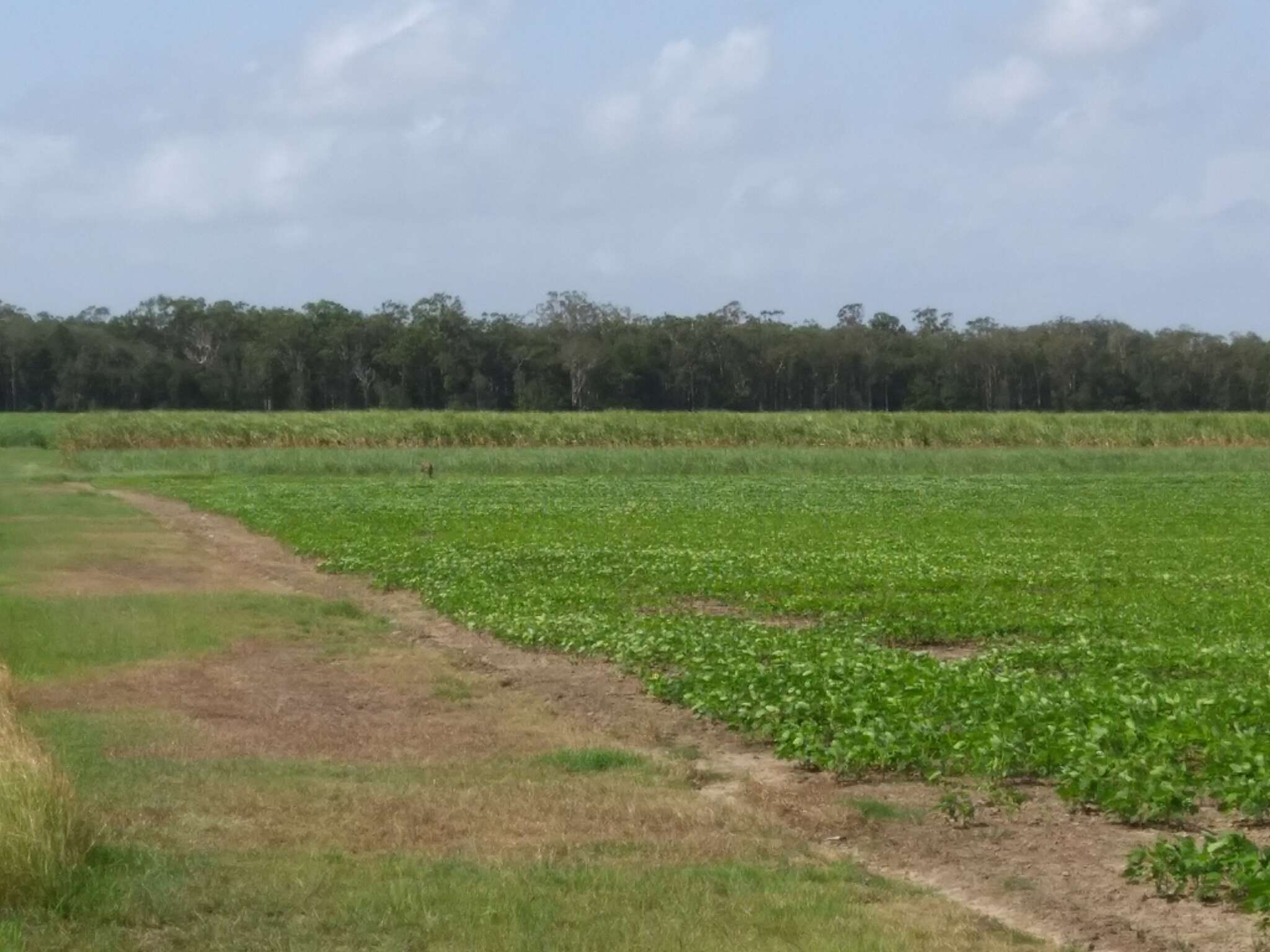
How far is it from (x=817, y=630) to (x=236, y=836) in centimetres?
946

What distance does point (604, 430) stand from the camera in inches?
2825

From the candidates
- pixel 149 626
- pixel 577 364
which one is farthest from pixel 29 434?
pixel 149 626

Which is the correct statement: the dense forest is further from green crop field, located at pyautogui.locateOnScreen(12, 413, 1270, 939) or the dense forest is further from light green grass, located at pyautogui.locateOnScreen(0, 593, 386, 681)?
light green grass, located at pyautogui.locateOnScreen(0, 593, 386, 681)

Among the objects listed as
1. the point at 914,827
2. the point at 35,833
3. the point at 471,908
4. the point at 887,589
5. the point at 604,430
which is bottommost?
the point at 914,827

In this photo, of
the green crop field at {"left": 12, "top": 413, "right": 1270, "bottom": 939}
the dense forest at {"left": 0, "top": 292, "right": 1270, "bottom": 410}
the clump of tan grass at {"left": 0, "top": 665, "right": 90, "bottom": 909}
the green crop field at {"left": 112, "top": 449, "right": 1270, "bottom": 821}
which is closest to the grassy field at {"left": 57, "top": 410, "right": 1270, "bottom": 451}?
the green crop field at {"left": 12, "top": 413, "right": 1270, "bottom": 939}

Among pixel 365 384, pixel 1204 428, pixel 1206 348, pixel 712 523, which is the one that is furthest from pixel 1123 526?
pixel 1206 348

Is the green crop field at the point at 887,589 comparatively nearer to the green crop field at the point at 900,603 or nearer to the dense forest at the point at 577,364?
the green crop field at the point at 900,603

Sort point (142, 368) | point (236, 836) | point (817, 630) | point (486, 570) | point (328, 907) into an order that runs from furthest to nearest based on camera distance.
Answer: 1. point (142, 368)
2. point (486, 570)
3. point (817, 630)
4. point (236, 836)
5. point (328, 907)

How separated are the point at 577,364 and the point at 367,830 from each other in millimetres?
106797

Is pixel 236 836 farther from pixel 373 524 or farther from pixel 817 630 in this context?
pixel 373 524

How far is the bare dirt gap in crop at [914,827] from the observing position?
758cm

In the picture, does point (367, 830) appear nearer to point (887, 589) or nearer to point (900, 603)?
point (900, 603)

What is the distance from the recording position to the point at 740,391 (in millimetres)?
120688

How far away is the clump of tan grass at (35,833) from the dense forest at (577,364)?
4115 inches
